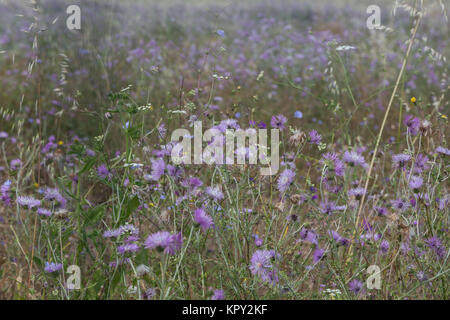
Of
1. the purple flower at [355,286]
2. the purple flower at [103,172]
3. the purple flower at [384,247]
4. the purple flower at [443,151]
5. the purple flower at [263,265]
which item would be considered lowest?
the purple flower at [355,286]

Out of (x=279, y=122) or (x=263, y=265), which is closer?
(x=263, y=265)

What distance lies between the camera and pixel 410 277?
5.30 feet

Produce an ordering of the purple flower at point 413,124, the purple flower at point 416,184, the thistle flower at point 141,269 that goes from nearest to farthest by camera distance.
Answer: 1. the thistle flower at point 141,269
2. the purple flower at point 416,184
3. the purple flower at point 413,124

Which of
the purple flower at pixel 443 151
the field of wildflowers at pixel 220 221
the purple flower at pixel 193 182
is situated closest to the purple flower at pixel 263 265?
the field of wildflowers at pixel 220 221

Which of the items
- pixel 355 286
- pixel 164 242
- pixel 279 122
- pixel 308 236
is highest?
Result: pixel 279 122

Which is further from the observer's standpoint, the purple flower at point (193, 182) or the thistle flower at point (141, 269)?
the purple flower at point (193, 182)

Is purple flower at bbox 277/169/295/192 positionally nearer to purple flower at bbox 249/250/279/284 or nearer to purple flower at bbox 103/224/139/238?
purple flower at bbox 249/250/279/284

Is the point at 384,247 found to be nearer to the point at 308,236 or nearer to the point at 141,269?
the point at 308,236

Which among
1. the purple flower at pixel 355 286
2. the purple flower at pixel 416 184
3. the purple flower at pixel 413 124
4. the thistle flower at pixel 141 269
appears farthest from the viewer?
the purple flower at pixel 413 124

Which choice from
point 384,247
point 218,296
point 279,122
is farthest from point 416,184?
point 218,296

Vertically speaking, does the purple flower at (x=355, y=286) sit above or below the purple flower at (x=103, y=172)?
below

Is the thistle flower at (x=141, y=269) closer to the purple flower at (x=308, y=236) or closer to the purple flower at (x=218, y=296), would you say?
the purple flower at (x=218, y=296)
